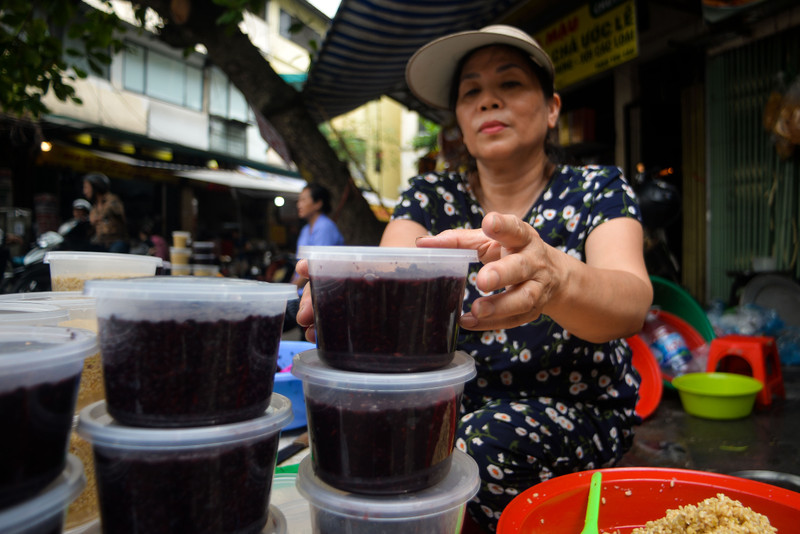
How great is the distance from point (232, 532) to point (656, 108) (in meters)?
6.27

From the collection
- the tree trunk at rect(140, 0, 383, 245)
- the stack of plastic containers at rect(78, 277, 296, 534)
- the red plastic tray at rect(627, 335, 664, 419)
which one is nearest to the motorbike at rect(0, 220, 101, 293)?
the tree trunk at rect(140, 0, 383, 245)

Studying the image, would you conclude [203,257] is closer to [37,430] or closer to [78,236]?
[78,236]

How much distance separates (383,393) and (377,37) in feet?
11.1

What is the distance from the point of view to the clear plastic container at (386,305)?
86 cm

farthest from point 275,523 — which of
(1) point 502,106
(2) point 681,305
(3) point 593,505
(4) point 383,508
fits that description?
(2) point 681,305

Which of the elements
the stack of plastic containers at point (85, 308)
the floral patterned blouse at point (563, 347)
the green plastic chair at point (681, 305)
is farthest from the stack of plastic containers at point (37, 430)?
the green plastic chair at point (681, 305)

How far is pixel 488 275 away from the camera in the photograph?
84cm

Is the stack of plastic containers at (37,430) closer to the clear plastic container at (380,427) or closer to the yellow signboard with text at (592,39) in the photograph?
the clear plastic container at (380,427)

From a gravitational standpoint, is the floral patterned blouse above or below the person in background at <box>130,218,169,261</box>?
below

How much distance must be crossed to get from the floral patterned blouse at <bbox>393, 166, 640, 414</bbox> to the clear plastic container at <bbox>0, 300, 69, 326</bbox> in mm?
1179

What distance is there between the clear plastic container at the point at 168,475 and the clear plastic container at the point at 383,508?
6.2 inches

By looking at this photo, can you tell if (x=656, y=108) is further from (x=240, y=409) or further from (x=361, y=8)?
(x=240, y=409)

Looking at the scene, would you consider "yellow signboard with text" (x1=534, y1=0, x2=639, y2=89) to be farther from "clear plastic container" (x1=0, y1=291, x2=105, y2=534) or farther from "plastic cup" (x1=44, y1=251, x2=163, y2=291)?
"clear plastic container" (x1=0, y1=291, x2=105, y2=534)

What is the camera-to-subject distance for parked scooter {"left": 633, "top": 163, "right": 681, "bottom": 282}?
13.5ft
